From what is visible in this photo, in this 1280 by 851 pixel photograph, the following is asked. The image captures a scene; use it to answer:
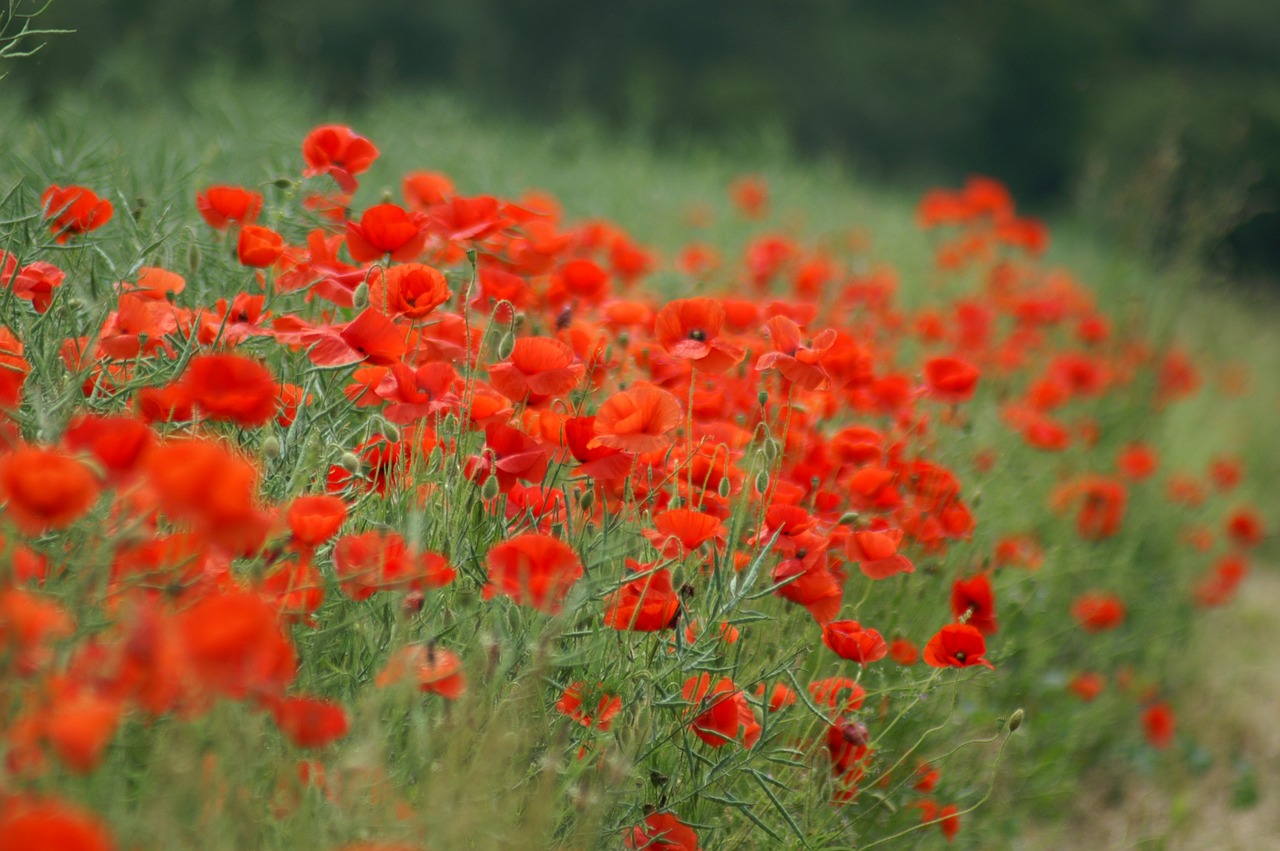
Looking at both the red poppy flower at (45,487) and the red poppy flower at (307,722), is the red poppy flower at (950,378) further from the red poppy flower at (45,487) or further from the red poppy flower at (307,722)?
the red poppy flower at (45,487)

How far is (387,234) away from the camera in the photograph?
5.32ft

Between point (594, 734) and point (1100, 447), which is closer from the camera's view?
point (594, 734)

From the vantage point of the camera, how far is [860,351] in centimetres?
197

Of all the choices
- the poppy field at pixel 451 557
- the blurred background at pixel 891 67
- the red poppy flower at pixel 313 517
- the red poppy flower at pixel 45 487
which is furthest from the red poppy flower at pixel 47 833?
the blurred background at pixel 891 67

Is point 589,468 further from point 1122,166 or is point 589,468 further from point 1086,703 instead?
point 1122,166

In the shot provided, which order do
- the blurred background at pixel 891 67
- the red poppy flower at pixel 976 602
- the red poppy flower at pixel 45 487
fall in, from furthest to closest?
1. the blurred background at pixel 891 67
2. the red poppy flower at pixel 976 602
3. the red poppy flower at pixel 45 487

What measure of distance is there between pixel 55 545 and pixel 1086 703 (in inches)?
105

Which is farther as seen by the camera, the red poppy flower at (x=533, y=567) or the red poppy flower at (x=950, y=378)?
the red poppy flower at (x=950, y=378)

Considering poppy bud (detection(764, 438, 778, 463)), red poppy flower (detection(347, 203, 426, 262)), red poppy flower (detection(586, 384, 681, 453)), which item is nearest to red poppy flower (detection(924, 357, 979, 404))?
poppy bud (detection(764, 438, 778, 463))

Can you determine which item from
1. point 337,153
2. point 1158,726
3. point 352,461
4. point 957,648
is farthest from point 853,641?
point 1158,726

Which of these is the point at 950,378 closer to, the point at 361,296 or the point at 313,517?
the point at 361,296

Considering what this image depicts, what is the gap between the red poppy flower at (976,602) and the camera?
1.71m

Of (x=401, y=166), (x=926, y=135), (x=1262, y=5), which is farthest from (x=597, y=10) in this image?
(x=401, y=166)

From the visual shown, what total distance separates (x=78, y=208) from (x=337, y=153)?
1.25 ft
